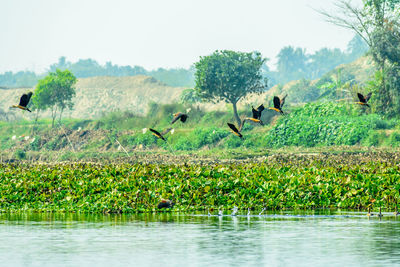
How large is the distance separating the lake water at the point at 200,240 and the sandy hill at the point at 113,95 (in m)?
89.9

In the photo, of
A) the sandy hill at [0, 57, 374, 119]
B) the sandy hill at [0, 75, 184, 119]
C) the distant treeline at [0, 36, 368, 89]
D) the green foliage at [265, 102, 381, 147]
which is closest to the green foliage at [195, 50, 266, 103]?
the green foliage at [265, 102, 381, 147]

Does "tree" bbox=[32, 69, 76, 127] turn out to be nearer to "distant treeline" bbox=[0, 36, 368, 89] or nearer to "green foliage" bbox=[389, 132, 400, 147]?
"green foliage" bbox=[389, 132, 400, 147]

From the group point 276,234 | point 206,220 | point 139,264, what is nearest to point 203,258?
point 139,264

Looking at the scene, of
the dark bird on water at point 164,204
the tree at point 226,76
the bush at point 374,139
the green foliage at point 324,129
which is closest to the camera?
the dark bird on water at point 164,204

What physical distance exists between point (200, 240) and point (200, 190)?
5742 mm

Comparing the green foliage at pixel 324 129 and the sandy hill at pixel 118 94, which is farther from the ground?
the sandy hill at pixel 118 94

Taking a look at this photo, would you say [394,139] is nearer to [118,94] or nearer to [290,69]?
[118,94]

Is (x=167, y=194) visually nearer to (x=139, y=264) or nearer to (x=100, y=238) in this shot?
(x=100, y=238)

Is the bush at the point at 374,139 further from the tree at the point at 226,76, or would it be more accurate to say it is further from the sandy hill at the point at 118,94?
the sandy hill at the point at 118,94

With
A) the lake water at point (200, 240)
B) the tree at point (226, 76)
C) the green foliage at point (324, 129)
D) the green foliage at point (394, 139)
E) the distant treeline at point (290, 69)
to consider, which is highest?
the distant treeline at point (290, 69)

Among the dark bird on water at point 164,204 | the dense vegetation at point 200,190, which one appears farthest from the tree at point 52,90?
the dark bird on water at point 164,204

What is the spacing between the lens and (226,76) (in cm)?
5459

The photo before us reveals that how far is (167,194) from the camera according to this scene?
1919 centimetres

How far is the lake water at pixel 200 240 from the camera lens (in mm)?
11617
